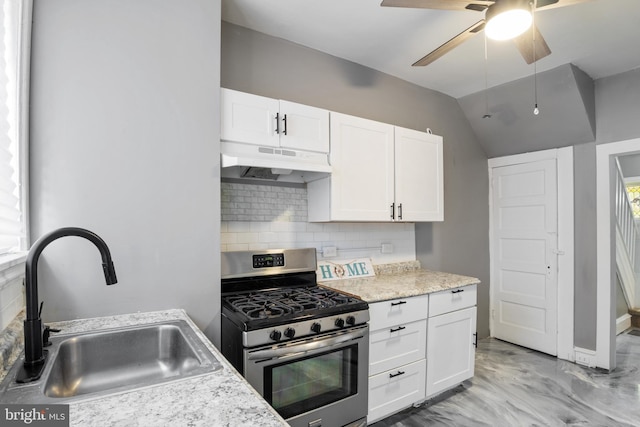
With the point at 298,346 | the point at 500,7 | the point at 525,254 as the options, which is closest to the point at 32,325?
the point at 298,346

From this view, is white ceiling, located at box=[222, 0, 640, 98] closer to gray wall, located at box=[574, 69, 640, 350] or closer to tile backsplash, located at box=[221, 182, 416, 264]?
gray wall, located at box=[574, 69, 640, 350]

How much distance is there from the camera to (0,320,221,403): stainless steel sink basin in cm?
110

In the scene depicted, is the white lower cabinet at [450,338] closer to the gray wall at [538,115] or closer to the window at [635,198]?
the gray wall at [538,115]

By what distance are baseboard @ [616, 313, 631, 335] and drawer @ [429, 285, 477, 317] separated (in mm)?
2897

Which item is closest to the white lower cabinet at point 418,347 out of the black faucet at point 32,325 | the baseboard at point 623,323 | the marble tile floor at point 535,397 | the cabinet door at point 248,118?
the marble tile floor at point 535,397

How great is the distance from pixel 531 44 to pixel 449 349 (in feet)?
7.03

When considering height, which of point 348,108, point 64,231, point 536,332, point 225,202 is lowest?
point 536,332

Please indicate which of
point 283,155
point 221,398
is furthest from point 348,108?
point 221,398

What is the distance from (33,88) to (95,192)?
0.49m

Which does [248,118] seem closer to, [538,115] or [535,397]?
[538,115]

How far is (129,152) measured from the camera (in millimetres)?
1581

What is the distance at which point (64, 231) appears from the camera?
104 cm

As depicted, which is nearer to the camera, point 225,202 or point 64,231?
point 64,231

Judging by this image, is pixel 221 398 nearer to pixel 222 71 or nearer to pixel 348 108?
pixel 222 71
